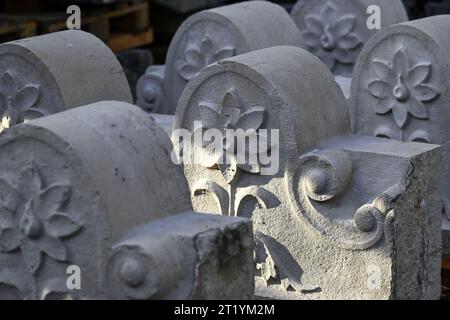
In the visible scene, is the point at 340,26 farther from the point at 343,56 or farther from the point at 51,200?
the point at 51,200

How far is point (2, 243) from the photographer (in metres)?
4.04

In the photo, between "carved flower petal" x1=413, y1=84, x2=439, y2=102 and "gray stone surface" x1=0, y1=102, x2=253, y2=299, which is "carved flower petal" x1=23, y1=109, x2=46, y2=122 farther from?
"carved flower petal" x1=413, y1=84, x2=439, y2=102

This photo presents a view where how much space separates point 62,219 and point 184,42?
297 centimetres

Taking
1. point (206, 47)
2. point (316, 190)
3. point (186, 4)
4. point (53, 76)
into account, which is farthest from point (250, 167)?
point (186, 4)

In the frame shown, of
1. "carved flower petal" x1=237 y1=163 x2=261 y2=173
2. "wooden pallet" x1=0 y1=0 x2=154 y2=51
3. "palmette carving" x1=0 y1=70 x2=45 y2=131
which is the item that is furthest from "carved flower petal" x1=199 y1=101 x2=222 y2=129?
"wooden pallet" x1=0 y1=0 x2=154 y2=51

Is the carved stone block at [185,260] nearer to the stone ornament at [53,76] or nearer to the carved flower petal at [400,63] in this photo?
the stone ornament at [53,76]

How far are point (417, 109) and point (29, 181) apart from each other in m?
2.70

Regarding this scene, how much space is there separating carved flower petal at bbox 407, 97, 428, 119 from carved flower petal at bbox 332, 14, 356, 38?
4.63 feet

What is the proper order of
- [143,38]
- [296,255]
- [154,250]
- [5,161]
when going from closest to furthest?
[154,250] → [5,161] → [296,255] → [143,38]

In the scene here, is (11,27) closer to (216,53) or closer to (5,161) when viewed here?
(216,53)

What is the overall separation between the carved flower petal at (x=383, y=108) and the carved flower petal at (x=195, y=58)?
3.53ft

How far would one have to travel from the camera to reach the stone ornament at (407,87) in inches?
232

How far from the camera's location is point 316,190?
A: 4.82 meters
